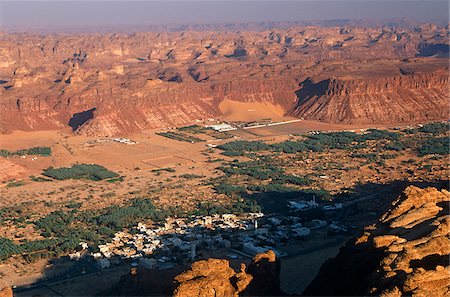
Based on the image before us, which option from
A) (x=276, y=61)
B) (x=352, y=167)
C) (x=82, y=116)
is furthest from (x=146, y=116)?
(x=276, y=61)

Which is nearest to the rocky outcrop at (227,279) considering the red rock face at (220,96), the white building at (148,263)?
the white building at (148,263)

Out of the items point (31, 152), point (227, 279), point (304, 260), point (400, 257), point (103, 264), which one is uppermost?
point (400, 257)

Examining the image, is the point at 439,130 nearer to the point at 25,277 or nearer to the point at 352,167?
the point at 352,167

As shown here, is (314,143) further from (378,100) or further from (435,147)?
(378,100)

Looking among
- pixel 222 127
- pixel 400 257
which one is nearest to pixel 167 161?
pixel 222 127

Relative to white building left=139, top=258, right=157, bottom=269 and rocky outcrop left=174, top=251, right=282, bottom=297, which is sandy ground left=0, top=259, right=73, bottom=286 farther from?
rocky outcrop left=174, top=251, right=282, bottom=297

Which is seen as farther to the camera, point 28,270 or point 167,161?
point 167,161

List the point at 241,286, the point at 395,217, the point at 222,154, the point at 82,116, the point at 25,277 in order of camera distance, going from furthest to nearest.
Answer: the point at 82,116
the point at 222,154
the point at 25,277
the point at 395,217
the point at 241,286
